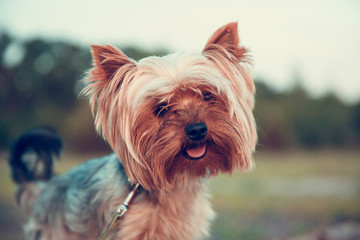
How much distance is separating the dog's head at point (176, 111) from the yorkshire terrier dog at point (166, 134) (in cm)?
1

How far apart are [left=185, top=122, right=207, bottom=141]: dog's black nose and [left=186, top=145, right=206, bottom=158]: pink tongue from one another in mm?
204

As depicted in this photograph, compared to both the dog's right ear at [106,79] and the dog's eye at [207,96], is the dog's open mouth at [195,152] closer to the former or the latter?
the dog's eye at [207,96]

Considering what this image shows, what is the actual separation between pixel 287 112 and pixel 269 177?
1950cm

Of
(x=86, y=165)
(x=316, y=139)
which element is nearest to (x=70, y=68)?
(x=316, y=139)

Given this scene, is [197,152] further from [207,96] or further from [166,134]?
[207,96]

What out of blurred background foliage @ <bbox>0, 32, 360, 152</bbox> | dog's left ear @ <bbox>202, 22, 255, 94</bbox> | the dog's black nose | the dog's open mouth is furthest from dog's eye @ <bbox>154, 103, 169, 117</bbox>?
blurred background foliage @ <bbox>0, 32, 360, 152</bbox>

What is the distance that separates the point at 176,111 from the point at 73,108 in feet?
94.6

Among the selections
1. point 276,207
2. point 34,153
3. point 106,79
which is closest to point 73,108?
point 276,207

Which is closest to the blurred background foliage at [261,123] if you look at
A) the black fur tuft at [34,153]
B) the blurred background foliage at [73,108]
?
the blurred background foliage at [73,108]

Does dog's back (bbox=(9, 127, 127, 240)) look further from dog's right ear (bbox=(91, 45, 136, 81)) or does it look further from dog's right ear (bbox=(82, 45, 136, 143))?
dog's right ear (bbox=(91, 45, 136, 81))

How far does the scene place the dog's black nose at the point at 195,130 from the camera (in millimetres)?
3189

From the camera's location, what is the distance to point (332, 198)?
10930 mm

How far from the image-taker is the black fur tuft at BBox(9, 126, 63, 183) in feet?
15.4

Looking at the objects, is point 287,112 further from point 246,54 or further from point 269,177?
point 246,54
